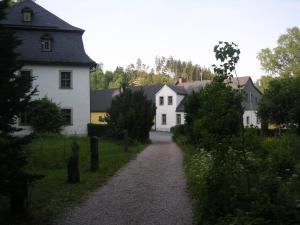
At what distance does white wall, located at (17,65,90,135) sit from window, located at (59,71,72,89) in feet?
0.83

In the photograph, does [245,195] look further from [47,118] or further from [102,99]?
[102,99]

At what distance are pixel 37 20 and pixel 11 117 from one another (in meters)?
27.6

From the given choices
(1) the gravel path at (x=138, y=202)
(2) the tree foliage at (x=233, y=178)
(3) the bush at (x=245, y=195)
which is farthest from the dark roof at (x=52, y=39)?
(3) the bush at (x=245, y=195)

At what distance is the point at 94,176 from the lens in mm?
13602

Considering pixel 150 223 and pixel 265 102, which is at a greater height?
pixel 265 102

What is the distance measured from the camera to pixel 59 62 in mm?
32969

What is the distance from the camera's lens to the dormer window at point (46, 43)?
108 feet

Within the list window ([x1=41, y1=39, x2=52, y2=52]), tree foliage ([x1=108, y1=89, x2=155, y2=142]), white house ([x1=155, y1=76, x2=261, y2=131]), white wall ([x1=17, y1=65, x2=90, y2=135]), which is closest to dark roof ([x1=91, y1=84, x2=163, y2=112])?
white house ([x1=155, y1=76, x2=261, y2=131])

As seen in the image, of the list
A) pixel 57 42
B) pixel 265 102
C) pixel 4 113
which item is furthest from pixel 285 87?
pixel 4 113

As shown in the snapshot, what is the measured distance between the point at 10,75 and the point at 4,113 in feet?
2.36

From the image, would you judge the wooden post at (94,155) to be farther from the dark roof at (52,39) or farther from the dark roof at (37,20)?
the dark roof at (37,20)

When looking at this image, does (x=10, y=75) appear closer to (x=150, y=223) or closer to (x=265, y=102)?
(x=150, y=223)

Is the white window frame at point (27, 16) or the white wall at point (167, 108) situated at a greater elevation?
the white window frame at point (27, 16)

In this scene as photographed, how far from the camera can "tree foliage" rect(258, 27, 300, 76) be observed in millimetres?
64250
